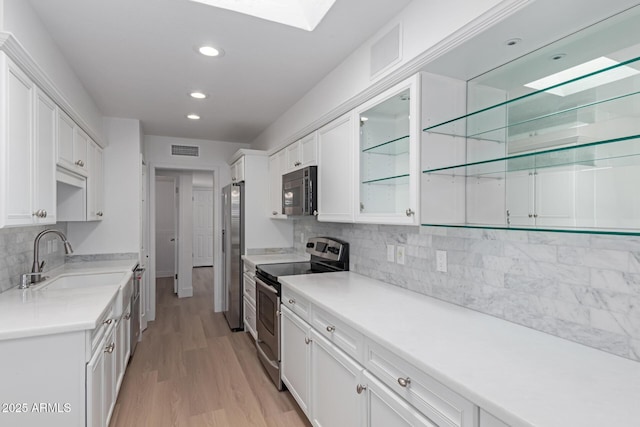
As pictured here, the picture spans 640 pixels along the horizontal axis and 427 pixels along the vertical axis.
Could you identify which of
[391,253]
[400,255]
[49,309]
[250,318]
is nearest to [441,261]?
[400,255]

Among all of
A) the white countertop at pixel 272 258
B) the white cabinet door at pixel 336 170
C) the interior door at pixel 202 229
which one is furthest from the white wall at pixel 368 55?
the interior door at pixel 202 229

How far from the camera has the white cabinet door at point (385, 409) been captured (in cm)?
126

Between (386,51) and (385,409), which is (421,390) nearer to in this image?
(385,409)

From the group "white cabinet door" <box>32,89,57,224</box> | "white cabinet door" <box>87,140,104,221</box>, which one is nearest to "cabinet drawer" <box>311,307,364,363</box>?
"white cabinet door" <box>32,89,57,224</box>

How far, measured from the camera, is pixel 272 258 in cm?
389

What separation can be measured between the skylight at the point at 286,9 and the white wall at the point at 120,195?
261 cm

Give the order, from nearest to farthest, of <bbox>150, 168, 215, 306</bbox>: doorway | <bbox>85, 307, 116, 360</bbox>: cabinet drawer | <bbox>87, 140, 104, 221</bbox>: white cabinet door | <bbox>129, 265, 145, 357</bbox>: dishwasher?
1. <bbox>85, 307, 116, 360</bbox>: cabinet drawer
2. <bbox>87, 140, 104, 221</bbox>: white cabinet door
3. <bbox>129, 265, 145, 357</bbox>: dishwasher
4. <bbox>150, 168, 215, 306</bbox>: doorway

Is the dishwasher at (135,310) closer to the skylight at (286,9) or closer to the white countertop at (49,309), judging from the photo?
the white countertop at (49,309)

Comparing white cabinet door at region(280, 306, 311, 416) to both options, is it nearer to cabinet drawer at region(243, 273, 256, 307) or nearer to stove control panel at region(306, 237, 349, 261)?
stove control panel at region(306, 237, 349, 261)

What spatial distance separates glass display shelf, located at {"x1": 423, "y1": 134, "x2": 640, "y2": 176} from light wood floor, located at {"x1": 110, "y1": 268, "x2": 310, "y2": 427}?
2.10 metres

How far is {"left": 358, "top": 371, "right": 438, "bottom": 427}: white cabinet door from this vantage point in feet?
4.14

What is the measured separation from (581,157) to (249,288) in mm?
3255

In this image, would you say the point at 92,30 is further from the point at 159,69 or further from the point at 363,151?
the point at 363,151

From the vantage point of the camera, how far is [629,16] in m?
1.19
